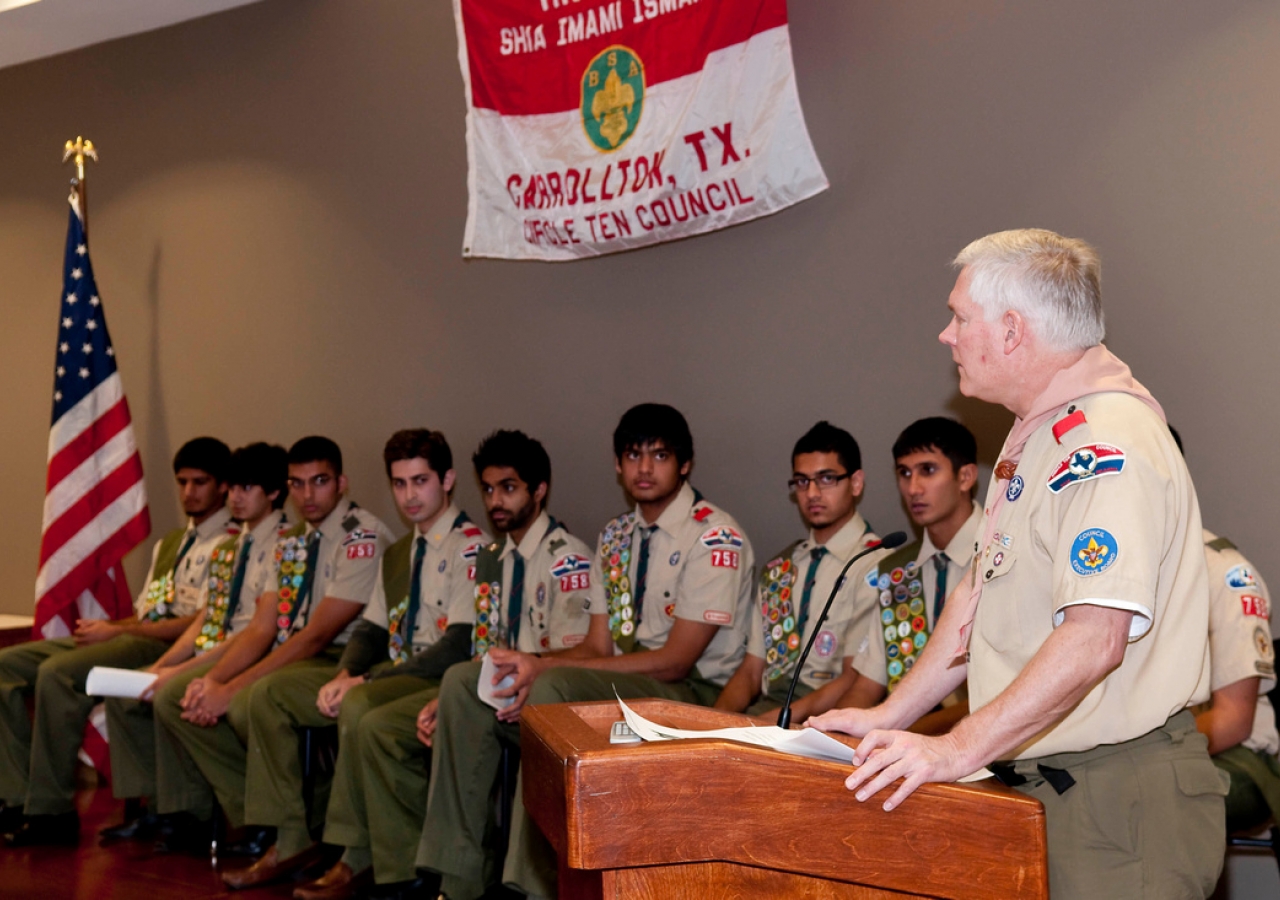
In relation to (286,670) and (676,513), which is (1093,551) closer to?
(676,513)

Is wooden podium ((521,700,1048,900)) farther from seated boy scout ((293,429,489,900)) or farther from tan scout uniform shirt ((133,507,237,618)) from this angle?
tan scout uniform shirt ((133,507,237,618))

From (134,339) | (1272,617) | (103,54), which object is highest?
(103,54)

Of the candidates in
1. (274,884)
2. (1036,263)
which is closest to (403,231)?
(274,884)

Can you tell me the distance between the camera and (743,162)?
3916mm

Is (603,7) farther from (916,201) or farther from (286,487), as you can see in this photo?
(286,487)

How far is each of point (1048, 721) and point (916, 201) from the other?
2541 mm

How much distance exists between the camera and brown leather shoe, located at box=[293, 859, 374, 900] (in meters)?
3.68

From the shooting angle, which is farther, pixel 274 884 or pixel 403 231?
pixel 403 231

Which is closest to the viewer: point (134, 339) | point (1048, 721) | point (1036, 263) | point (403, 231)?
point (1048, 721)

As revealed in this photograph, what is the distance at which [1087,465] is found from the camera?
153cm

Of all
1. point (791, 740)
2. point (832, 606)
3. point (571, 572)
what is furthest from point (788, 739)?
point (571, 572)

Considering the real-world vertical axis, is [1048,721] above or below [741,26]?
below

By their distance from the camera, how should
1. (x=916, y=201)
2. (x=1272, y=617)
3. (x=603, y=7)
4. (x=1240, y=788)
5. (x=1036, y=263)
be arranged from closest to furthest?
(x=1036, y=263)
(x=1240, y=788)
(x=1272, y=617)
(x=916, y=201)
(x=603, y=7)

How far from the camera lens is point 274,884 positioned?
3.93m
